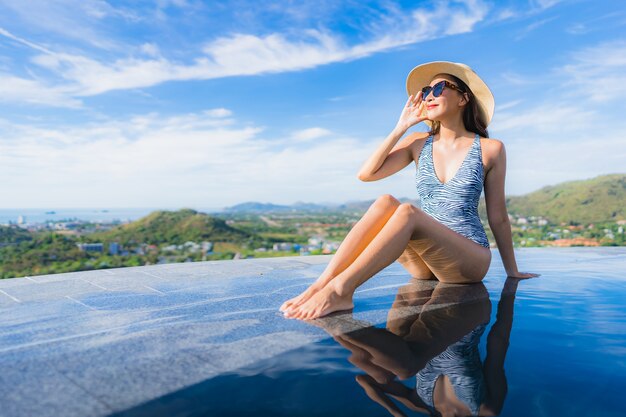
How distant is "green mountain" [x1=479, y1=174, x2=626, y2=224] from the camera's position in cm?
2108

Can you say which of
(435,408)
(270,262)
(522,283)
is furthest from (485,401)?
(270,262)

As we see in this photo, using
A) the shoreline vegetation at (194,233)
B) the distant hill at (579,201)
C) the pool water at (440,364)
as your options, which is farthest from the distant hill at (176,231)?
the pool water at (440,364)

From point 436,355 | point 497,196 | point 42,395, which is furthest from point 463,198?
point 42,395

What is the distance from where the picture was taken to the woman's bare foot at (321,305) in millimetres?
3117

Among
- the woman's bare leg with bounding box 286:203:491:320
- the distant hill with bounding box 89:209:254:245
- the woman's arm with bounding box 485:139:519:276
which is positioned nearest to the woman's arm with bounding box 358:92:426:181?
the woman's arm with bounding box 485:139:519:276

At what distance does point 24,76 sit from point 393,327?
35.2 metres

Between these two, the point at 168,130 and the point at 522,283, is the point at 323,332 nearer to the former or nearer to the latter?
the point at 522,283

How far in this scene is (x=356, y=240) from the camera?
3258 mm

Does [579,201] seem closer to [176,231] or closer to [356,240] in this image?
[176,231]

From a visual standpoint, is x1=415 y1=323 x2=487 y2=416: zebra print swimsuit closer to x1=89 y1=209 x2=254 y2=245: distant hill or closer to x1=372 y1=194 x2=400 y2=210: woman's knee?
x1=372 y1=194 x2=400 y2=210: woman's knee

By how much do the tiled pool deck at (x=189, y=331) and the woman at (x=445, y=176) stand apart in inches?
13.5

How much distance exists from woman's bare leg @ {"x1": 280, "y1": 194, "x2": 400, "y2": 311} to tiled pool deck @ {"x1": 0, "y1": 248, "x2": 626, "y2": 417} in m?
0.25

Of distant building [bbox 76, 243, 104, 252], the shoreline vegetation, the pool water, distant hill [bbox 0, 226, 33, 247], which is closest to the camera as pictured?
the pool water

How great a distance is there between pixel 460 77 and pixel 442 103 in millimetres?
271
